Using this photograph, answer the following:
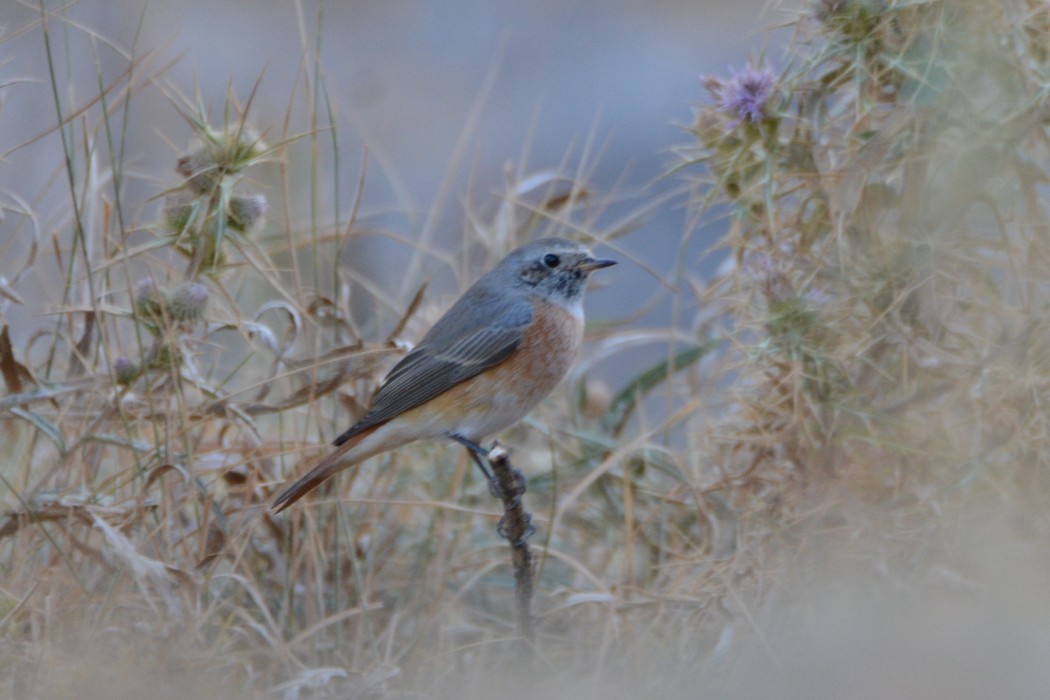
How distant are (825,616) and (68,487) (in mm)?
2436

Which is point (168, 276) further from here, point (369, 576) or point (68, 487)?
point (369, 576)

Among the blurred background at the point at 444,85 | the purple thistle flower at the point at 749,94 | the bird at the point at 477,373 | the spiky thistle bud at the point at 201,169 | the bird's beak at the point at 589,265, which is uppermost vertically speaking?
the blurred background at the point at 444,85

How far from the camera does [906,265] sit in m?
3.79

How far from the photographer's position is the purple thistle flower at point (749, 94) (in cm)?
385

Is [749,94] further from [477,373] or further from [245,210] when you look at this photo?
[245,210]

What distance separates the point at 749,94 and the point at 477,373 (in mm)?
1306

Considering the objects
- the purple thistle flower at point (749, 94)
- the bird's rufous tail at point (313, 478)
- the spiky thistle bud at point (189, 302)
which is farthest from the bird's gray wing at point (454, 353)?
the purple thistle flower at point (749, 94)

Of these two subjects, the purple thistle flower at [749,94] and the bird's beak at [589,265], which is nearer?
the purple thistle flower at [749,94]

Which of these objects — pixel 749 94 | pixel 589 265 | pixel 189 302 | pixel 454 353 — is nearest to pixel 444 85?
pixel 589 265

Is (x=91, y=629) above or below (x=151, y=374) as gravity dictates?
below

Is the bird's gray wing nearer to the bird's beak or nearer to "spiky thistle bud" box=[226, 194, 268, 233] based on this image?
the bird's beak

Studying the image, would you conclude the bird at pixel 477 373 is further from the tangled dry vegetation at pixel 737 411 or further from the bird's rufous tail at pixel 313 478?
the tangled dry vegetation at pixel 737 411

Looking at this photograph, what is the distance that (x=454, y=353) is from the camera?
13.8 ft

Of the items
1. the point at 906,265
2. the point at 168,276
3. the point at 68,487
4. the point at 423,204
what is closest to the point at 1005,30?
the point at 906,265
